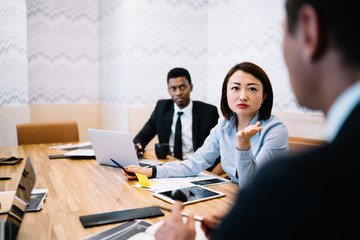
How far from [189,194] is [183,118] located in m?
1.51

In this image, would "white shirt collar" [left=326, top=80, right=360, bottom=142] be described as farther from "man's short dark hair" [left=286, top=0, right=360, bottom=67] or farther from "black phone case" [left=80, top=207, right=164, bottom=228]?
"black phone case" [left=80, top=207, right=164, bottom=228]

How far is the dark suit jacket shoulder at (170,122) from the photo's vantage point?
2.62m

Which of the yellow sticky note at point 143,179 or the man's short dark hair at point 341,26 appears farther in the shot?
the yellow sticky note at point 143,179

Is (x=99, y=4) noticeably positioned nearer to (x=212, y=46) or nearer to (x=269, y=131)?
(x=212, y=46)

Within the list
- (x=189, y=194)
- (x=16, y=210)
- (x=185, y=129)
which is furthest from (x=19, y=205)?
(x=185, y=129)

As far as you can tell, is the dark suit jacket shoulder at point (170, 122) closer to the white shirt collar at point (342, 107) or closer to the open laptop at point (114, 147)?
the open laptop at point (114, 147)

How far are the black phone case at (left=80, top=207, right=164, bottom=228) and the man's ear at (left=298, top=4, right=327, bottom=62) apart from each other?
0.79m

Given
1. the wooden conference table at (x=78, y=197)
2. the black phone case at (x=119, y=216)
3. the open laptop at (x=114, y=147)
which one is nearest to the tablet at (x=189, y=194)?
the wooden conference table at (x=78, y=197)

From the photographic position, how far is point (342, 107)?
438 millimetres

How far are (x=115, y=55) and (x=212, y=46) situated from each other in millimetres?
1251

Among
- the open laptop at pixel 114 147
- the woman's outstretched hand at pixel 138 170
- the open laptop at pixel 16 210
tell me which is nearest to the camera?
the open laptop at pixel 16 210

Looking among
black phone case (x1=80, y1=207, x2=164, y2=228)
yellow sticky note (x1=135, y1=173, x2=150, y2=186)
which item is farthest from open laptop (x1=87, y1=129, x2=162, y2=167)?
black phone case (x1=80, y1=207, x2=164, y2=228)

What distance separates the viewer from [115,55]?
417cm

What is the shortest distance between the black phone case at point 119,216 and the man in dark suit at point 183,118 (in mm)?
1514
